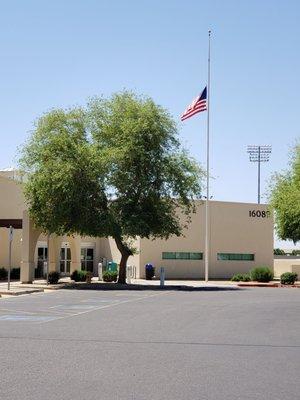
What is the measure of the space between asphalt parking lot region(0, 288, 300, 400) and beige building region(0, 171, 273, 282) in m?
26.8

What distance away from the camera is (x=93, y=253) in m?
56.9

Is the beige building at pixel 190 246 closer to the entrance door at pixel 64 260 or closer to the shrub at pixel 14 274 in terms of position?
the entrance door at pixel 64 260

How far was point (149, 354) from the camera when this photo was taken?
38.7 feet

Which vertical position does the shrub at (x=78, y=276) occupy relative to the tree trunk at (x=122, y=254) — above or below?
below

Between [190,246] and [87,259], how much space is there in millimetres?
9249

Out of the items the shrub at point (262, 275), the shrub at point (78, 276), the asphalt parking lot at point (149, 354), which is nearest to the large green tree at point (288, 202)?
the shrub at point (262, 275)

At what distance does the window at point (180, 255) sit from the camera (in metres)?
52.0

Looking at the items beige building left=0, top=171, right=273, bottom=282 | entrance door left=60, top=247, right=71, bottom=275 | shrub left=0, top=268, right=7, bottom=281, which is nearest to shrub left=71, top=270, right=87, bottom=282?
beige building left=0, top=171, right=273, bottom=282

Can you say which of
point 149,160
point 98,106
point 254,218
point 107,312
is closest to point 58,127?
point 98,106

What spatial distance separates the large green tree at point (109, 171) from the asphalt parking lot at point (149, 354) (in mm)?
15038

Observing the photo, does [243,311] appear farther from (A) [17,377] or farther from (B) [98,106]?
Answer: (B) [98,106]

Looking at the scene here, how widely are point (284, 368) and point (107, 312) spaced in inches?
427

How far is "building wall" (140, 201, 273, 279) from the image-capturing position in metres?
51.8

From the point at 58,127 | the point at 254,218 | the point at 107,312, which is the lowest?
the point at 107,312
